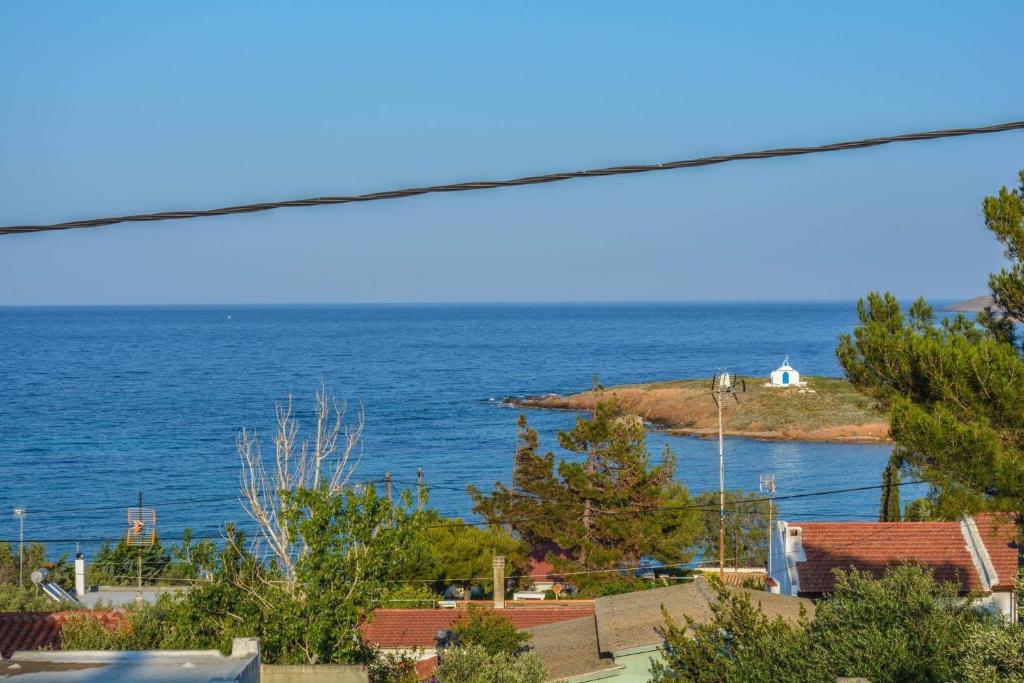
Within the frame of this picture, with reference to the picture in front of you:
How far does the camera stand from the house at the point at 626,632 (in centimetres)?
1950

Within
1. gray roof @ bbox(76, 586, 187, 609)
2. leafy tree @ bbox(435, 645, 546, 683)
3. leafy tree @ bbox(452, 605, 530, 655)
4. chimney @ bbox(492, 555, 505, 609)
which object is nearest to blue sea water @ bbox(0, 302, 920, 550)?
gray roof @ bbox(76, 586, 187, 609)

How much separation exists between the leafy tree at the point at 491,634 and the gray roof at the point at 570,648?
0.63 meters

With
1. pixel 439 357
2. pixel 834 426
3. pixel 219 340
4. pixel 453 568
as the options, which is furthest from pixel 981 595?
pixel 219 340

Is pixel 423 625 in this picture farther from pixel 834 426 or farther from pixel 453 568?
pixel 834 426

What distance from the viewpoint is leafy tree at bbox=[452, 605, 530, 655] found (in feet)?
66.4

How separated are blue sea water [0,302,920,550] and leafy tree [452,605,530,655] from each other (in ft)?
85.5

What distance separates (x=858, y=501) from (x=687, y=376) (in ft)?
239

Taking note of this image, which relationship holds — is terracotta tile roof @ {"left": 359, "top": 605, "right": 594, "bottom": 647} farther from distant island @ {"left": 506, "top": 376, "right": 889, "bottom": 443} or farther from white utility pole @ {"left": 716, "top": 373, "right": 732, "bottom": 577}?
distant island @ {"left": 506, "top": 376, "right": 889, "bottom": 443}

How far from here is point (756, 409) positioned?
91.6 metres

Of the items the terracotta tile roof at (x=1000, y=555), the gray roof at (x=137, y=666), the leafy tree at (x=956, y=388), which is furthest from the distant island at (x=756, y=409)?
the gray roof at (x=137, y=666)

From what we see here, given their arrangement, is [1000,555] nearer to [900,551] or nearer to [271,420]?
[900,551]

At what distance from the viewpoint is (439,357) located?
154250 mm

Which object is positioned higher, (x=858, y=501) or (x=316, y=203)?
(x=316, y=203)

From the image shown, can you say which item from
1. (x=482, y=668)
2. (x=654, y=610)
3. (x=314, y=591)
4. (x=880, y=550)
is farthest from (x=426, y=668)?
(x=880, y=550)
